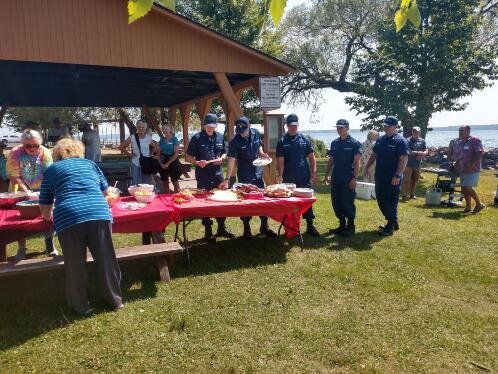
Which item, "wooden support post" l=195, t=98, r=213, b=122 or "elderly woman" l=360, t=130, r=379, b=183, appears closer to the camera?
"elderly woman" l=360, t=130, r=379, b=183

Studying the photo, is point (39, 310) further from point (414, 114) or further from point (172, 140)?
point (414, 114)

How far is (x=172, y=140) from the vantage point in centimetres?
708

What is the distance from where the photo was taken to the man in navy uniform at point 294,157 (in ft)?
18.0

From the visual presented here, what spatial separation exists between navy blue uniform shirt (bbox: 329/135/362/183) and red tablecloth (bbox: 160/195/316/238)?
1264 millimetres

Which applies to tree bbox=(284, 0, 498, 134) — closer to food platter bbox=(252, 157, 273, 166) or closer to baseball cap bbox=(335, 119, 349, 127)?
baseball cap bbox=(335, 119, 349, 127)

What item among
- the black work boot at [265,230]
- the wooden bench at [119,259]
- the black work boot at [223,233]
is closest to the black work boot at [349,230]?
the black work boot at [265,230]

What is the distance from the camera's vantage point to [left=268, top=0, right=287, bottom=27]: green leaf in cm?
122

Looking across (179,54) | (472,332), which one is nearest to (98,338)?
(472,332)

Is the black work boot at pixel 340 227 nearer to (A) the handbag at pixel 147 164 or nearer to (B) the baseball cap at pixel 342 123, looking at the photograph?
(B) the baseball cap at pixel 342 123

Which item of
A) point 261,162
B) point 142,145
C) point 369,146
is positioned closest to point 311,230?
point 261,162

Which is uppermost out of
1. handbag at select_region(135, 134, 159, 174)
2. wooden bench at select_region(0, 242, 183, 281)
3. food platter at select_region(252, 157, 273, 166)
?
food platter at select_region(252, 157, 273, 166)

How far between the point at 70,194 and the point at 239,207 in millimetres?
1836

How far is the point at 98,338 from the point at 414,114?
14393 millimetres

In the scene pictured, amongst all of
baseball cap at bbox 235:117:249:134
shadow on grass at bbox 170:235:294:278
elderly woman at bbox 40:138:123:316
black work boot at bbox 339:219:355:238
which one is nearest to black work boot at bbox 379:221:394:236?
black work boot at bbox 339:219:355:238
